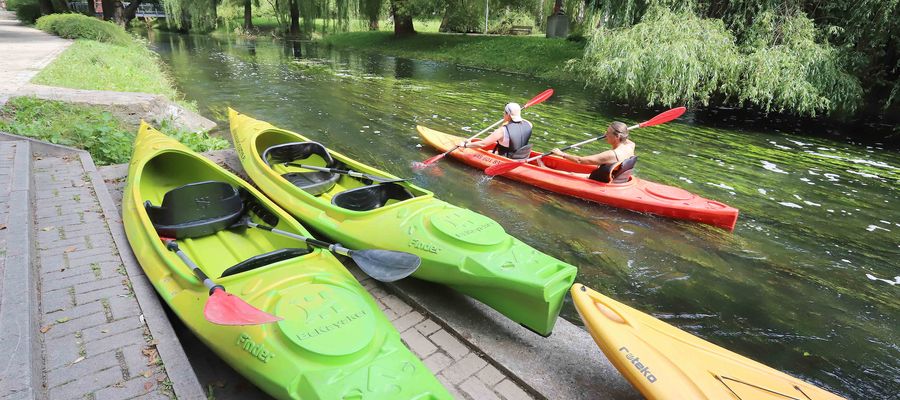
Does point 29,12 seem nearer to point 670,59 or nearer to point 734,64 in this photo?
point 670,59

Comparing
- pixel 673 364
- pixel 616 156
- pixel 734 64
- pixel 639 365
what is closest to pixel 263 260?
pixel 639 365

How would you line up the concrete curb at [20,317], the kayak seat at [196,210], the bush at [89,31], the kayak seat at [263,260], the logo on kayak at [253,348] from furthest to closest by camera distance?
1. the bush at [89,31]
2. the kayak seat at [196,210]
3. the kayak seat at [263,260]
4. the logo on kayak at [253,348]
5. the concrete curb at [20,317]

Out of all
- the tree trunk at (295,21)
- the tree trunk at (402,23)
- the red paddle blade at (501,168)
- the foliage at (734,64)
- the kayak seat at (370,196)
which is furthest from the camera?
the tree trunk at (295,21)

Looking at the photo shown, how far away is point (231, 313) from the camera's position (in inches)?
92.0

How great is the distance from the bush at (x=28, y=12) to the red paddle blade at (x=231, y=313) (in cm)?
3375

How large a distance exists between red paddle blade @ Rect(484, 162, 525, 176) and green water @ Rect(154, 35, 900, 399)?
0.24m

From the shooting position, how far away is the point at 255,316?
2301 mm

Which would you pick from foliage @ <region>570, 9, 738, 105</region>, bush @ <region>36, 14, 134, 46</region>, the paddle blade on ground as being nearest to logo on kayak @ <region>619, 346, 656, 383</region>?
the paddle blade on ground

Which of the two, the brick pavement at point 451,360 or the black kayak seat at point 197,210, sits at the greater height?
the black kayak seat at point 197,210

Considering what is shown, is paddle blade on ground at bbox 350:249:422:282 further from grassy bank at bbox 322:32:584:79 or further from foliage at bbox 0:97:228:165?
grassy bank at bbox 322:32:584:79

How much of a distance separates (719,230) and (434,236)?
386 cm

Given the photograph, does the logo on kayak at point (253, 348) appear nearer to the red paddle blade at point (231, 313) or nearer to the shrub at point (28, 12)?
the red paddle blade at point (231, 313)

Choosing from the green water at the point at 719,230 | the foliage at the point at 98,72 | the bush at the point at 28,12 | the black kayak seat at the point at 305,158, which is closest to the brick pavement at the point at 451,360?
the green water at the point at 719,230

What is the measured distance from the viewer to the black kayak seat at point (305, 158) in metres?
5.20
